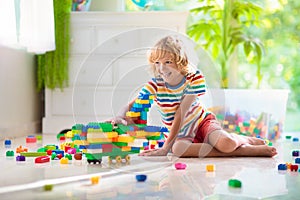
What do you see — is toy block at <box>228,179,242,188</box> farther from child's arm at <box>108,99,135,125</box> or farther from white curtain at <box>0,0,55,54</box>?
white curtain at <box>0,0,55,54</box>

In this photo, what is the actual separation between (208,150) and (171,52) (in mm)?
410

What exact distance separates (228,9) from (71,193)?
1.93m

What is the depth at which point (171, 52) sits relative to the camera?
1.68m

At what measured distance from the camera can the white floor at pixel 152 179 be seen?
A: 117 centimetres

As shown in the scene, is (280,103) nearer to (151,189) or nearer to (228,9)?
(228,9)

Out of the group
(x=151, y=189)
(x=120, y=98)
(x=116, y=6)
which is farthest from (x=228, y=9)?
(x=151, y=189)

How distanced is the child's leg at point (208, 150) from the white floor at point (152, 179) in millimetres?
47

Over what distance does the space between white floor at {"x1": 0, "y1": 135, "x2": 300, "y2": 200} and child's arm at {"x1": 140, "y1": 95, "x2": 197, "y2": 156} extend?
24mm

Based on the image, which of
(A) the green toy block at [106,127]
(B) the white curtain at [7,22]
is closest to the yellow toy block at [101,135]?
(A) the green toy block at [106,127]

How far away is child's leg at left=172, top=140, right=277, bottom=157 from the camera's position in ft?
5.93

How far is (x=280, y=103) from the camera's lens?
2535 millimetres

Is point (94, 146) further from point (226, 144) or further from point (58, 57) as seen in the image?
point (58, 57)

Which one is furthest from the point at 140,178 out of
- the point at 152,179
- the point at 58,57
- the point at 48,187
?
the point at 58,57

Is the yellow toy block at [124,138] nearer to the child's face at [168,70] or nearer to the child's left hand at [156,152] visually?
the child's left hand at [156,152]
